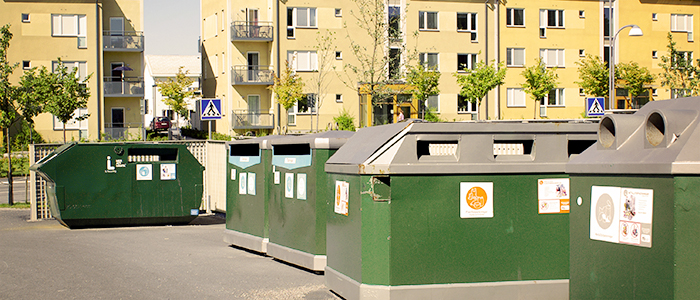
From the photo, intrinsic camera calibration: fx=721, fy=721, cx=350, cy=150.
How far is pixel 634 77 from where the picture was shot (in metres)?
44.8

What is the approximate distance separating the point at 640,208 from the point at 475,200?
266 cm

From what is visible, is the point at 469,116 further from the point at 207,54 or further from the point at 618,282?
the point at 618,282

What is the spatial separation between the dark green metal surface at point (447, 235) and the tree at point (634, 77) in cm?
4035

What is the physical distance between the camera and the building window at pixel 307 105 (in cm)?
4494

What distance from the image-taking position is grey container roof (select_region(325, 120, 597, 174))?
6.45 metres

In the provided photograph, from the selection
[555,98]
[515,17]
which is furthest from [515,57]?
[555,98]

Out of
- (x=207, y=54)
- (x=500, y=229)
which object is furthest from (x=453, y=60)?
(x=500, y=229)

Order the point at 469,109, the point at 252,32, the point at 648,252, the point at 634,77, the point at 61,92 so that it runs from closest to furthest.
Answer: the point at 648,252 → the point at 61,92 → the point at 634,77 → the point at 252,32 → the point at 469,109

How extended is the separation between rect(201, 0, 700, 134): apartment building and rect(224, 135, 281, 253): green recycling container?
3155cm

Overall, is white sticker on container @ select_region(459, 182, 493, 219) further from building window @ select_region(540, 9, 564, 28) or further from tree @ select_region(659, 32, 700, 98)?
building window @ select_region(540, 9, 564, 28)

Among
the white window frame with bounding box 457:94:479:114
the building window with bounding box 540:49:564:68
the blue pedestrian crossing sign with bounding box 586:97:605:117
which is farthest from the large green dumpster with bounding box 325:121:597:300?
the building window with bounding box 540:49:564:68

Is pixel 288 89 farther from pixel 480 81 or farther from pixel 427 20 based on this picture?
pixel 480 81

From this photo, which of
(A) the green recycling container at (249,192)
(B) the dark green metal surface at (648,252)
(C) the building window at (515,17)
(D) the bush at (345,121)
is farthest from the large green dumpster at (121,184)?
(C) the building window at (515,17)

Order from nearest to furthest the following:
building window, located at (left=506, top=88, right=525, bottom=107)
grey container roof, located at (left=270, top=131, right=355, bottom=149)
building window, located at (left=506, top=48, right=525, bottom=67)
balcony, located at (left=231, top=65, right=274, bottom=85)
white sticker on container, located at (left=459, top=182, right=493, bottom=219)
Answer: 1. white sticker on container, located at (left=459, top=182, right=493, bottom=219)
2. grey container roof, located at (left=270, top=131, right=355, bottom=149)
3. balcony, located at (left=231, top=65, right=274, bottom=85)
4. building window, located at (left=506, top=88, right=525, bottom=107)
5. building window, located at (left=506, top=48, right=525, bottom=67)
